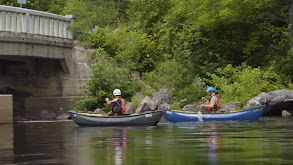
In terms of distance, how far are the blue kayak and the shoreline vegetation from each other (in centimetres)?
416

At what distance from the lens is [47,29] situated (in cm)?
2928

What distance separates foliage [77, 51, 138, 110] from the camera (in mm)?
29875

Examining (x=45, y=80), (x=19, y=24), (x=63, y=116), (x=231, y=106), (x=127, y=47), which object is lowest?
(x=63, y=116)

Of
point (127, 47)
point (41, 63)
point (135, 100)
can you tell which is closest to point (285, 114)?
point (135, 100)

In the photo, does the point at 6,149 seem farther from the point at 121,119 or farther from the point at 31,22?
the point at 31,22

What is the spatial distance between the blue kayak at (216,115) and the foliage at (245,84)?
4.15 m

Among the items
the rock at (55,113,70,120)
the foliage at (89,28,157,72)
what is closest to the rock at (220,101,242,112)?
the foliage at (89,28,157,72)

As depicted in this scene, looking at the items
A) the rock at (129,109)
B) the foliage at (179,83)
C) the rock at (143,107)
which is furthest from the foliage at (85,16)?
the rock at (143,107)

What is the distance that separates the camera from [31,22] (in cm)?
2847

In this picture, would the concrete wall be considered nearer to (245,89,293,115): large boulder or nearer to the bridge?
the bridge

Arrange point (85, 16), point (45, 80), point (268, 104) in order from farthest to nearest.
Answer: point (85, 16) → point (45, 80) → point (268, 104)

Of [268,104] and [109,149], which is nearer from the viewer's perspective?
[109,149]

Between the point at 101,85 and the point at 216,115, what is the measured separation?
8234mm

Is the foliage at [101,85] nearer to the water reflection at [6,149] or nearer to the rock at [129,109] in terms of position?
the rock at [129,109]
